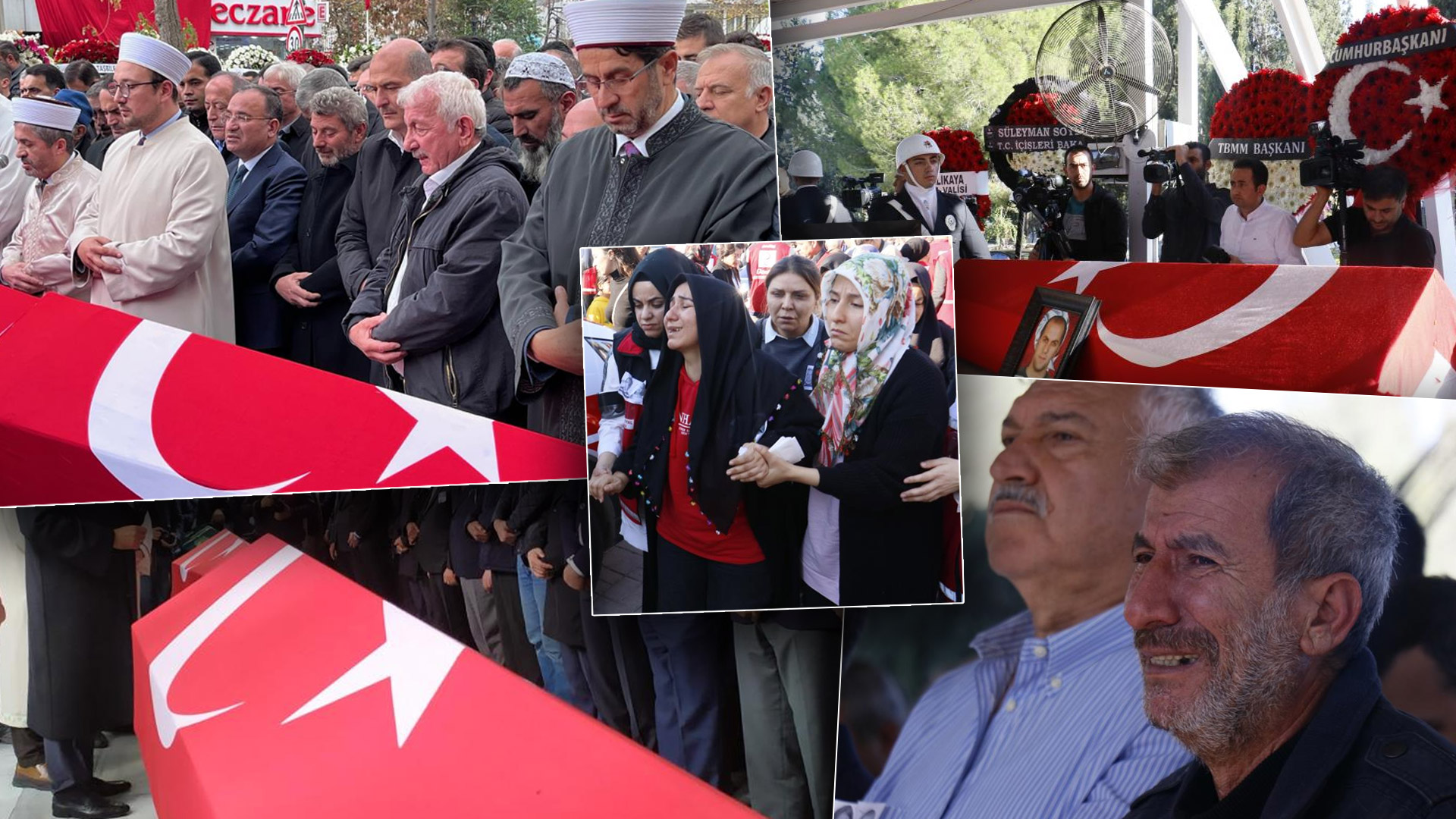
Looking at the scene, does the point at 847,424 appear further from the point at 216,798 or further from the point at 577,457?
the point at 216,798

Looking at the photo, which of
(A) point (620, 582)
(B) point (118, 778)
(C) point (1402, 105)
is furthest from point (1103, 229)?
(B) point (118, 778)

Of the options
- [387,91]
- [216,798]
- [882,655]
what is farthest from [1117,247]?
[387,91]

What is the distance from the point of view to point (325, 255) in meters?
3.66

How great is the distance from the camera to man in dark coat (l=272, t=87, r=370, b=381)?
355 centimetres

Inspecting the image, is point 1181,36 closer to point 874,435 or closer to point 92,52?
point 874,435

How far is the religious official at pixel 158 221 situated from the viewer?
321 centimetres

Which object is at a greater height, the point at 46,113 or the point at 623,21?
the point at 46,113

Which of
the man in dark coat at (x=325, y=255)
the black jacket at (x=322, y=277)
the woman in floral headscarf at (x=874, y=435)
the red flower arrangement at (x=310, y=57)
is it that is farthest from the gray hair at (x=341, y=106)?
the woman in floral headscarf at (x=874, y=435)

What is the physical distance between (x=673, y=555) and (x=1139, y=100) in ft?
3.37

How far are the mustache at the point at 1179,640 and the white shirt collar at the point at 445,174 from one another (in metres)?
1.72

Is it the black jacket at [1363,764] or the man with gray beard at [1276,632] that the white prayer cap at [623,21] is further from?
the black jacket at [1363,764]

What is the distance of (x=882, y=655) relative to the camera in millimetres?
2139

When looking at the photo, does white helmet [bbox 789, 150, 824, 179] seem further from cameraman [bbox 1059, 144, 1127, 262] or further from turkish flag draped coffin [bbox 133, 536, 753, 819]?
turkish flag draped coffin [bbox 133, 536, 753, 819]

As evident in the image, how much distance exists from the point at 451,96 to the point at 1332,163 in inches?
69.0
